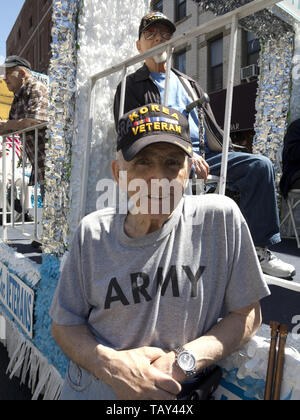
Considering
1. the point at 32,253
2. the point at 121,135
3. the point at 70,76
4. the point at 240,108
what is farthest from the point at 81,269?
the point at 240,108

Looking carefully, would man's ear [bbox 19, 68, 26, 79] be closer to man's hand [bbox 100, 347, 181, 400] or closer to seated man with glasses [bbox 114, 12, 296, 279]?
seated man with glasses [bbox 114, 12, 296, 279]

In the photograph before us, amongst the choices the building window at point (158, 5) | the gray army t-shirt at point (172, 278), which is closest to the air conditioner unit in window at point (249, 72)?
the building window at point (158, 5)

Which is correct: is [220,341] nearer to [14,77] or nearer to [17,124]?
[17,124]

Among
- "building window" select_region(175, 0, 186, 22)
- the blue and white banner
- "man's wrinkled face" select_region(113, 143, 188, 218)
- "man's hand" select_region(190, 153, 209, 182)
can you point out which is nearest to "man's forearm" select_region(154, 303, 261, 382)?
"man's wrinkled face" select_region(113, 143, 188, 218)

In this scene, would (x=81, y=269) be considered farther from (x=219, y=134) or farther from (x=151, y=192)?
(x=219, y=134)

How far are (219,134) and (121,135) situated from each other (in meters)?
1.24

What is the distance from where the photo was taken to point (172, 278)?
117 centimetres

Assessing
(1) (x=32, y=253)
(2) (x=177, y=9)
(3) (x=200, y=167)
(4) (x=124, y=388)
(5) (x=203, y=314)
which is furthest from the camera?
(2) (x=177, y=9)

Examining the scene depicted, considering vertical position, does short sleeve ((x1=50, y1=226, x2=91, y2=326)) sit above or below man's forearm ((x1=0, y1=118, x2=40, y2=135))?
below

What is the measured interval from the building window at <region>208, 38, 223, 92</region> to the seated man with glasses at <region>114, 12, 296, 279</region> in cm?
1096

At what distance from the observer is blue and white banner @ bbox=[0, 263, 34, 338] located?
232 centimetres

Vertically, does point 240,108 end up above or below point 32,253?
above

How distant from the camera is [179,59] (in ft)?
47.2

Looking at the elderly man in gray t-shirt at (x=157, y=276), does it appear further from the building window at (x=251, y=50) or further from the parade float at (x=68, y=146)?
the building window at (x=251, y=50)
